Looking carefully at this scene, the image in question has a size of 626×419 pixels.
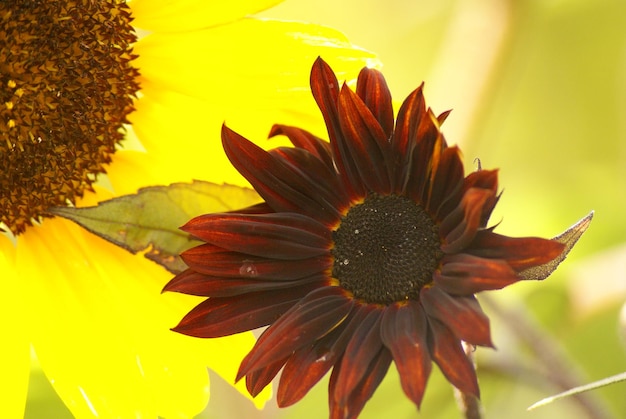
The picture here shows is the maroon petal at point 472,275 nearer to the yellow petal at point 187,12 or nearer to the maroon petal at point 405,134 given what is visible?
the maroon petal at point 405,134

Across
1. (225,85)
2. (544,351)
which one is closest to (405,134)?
(225,85)

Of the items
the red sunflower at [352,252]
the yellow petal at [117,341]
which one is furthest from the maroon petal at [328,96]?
the yellow petal at [117,341]

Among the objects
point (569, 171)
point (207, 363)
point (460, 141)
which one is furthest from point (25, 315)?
point (569, 171)

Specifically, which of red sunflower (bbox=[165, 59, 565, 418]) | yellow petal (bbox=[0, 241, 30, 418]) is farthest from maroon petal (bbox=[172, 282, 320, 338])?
yellow petal (bbox=[0, 241, 30, 418])

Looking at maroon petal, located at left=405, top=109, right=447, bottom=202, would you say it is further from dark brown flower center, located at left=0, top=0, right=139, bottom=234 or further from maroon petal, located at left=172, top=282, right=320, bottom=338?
dark brown flower center, located at left=0, top=0, right=139, bottom=234

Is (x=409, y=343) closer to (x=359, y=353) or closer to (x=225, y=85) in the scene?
(x=359, y=353)
